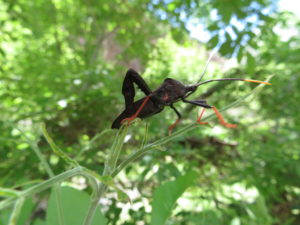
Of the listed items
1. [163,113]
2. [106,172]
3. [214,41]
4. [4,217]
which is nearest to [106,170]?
[106,172]

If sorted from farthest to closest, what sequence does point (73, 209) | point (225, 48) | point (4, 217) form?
point (225, 48), point (4, 217), point (73, 209)

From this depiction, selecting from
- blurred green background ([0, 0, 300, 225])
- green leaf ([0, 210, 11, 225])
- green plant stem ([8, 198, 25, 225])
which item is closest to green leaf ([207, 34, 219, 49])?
blurred green background ([0, 0, 300, 225])

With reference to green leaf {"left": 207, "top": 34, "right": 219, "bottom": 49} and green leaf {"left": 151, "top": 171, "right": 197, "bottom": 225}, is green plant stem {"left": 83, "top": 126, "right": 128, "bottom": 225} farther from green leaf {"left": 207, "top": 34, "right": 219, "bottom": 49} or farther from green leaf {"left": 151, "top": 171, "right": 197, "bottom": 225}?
green leaf {"left": 207, "top": 34, "right": 219, "bottom": 49}

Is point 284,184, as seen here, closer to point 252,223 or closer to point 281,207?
point 252,223

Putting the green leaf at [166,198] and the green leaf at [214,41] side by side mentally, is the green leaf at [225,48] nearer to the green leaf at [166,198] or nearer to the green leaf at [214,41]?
the green leaf at [214,41]

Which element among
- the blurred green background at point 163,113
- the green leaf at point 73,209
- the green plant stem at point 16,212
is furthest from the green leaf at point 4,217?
the green plant stem at point 16,212

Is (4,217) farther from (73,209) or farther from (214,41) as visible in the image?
(214,41)
